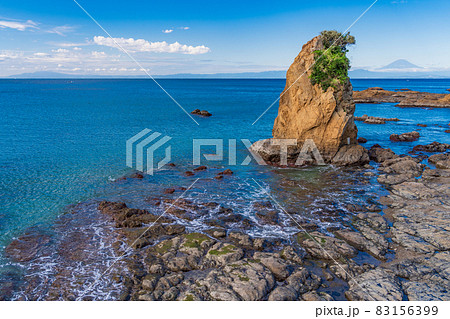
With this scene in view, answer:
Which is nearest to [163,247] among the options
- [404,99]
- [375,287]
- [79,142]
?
[375,287]

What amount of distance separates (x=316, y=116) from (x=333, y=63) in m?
5.53

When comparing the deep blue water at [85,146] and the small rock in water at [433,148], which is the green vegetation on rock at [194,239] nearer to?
the deep blue water at [85,146]

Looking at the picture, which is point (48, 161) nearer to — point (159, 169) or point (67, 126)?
point (159, 169)

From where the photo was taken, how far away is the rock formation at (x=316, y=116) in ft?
98.8

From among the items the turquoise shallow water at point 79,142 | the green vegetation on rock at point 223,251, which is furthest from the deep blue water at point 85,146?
the green vegetation on rock at point 223,251

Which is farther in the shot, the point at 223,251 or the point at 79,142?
the point at 79,142

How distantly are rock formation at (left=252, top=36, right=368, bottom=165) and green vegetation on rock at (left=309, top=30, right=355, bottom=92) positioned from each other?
1.61ft

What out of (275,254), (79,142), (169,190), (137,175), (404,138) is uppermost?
(404,138)

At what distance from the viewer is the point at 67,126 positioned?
4891 cm

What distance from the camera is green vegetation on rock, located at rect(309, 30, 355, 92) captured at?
29.6 meters

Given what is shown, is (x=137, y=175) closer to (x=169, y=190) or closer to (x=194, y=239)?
(x=169, y=190)

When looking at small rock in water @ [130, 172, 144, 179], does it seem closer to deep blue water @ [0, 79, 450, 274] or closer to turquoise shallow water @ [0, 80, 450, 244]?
deep blue water @ [0, 79, 450, 274]

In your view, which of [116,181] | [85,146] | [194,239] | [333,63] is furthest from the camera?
[85,146]

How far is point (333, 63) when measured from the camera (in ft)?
97.1
